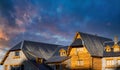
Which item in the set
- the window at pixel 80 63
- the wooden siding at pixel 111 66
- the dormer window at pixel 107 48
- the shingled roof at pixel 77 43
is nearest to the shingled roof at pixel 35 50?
the shingled roof at pixel 77 43

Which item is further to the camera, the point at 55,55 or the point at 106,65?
the point at 55,55

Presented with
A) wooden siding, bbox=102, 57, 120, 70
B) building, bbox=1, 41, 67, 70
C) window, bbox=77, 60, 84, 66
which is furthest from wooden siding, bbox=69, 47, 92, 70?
building, bbox=1, 41, 67, 70

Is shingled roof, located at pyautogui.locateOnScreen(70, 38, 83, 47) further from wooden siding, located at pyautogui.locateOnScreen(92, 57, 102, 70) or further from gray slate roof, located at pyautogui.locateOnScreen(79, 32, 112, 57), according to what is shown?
wooden siding, located at pyautogui.locateOnScreen(92, 57, 102, 70)

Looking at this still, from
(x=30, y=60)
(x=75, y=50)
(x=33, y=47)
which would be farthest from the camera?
(x=33, y=47)

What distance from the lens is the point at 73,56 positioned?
6138 centimetres

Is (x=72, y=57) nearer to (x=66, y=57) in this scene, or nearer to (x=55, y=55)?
(x=66, y=57)

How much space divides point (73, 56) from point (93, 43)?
5.45 metres

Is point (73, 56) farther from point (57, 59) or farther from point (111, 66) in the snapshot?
→ point (111, 66)

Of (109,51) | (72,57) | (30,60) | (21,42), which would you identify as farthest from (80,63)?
(21,42)

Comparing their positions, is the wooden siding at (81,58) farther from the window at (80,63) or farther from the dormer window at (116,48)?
the dormer window at (116,48)

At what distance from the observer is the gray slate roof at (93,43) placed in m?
59.6

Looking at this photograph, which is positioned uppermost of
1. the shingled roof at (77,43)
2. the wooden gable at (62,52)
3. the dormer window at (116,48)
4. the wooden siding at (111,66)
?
the shingled roof at (77,43)

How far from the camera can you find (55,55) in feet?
226

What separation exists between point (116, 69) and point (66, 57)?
1215 centimetres
